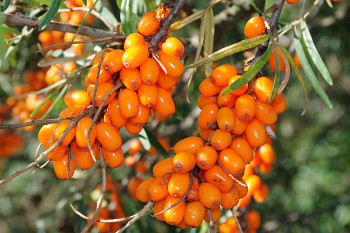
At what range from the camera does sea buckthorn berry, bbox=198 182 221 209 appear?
1064 millimetres

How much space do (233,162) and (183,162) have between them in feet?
0.43

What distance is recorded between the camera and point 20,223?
3701 mm

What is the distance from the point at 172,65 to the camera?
42.6 inches

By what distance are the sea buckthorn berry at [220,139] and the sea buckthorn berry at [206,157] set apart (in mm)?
22

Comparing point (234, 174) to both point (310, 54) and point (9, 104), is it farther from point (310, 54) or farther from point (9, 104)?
point (9, 104)

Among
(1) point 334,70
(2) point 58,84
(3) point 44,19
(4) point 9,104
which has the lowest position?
(1) point 334,70

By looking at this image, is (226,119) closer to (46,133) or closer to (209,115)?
(209,115)

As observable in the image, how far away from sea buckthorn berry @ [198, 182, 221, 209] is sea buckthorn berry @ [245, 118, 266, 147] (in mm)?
168

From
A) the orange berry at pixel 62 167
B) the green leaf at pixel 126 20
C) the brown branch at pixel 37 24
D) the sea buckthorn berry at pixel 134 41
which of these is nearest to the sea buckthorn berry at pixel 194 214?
the orange berry at pixel 62 167

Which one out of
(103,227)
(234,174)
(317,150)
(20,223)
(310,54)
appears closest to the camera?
(234,174)

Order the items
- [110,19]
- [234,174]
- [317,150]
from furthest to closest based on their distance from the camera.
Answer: [317,150], [110,19], [234,174]

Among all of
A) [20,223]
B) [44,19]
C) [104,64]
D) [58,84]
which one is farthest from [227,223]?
[20,223]

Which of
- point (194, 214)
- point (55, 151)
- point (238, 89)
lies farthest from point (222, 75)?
point (55, 151)

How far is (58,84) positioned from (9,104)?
980 mm
